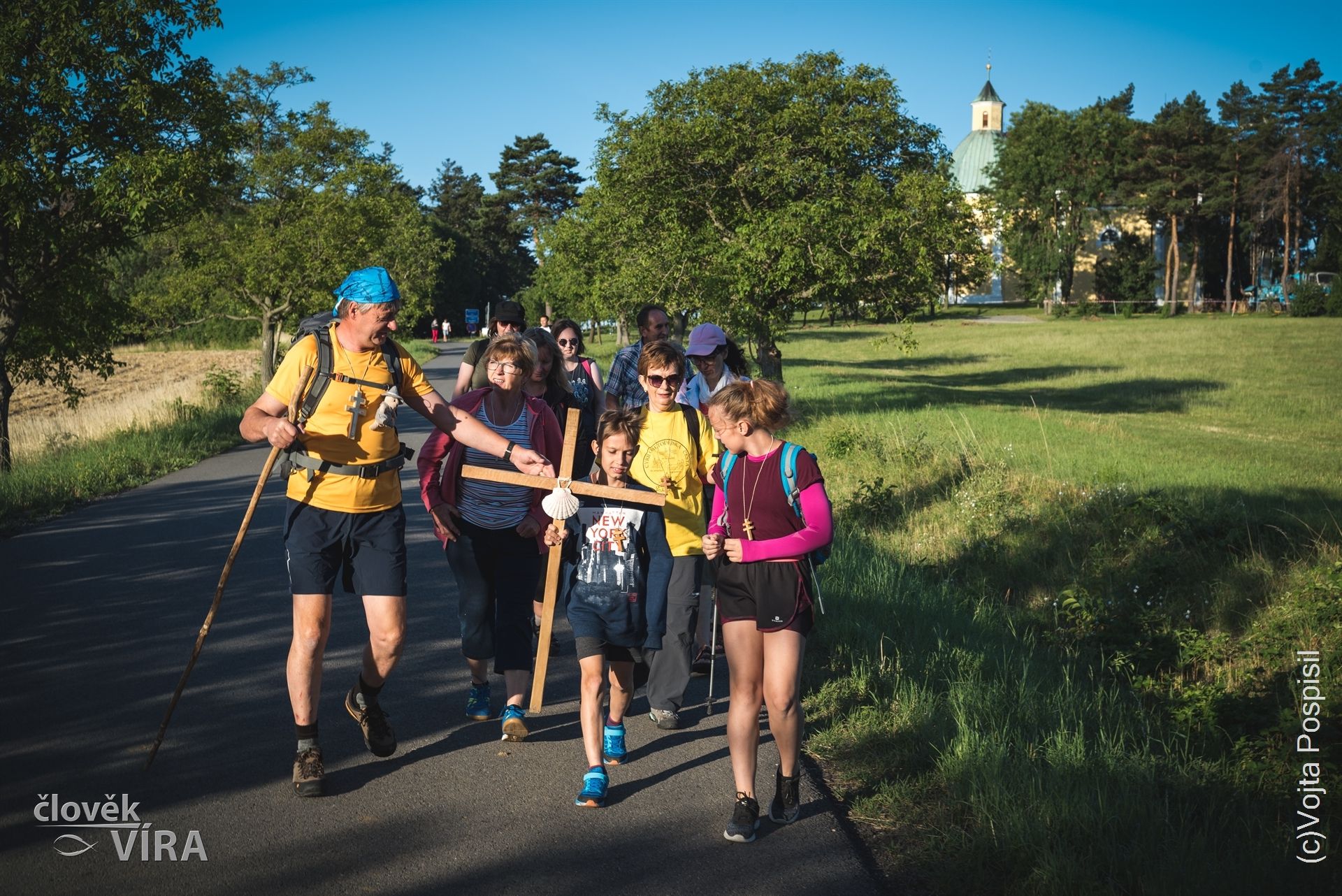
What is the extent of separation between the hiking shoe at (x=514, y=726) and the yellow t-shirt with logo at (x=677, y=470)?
1067 mm

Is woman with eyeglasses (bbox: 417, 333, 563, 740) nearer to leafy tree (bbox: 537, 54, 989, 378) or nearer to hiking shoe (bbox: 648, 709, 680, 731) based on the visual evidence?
hiking shoe (bbox: 648, 709, 680, 731)

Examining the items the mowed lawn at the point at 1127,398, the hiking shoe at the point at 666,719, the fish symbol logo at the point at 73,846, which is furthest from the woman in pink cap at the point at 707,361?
the mowed lawn at the point at 1127,398

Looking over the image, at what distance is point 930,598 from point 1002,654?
1079mm

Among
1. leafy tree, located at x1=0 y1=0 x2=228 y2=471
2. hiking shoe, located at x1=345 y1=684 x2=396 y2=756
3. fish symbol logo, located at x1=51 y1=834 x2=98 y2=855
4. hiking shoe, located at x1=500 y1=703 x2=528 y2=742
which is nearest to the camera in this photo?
fish symbol logo, located at x1=51 y1=834 x2=98 y2=855

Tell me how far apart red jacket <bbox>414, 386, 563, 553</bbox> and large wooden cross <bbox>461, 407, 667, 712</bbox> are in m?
0.39

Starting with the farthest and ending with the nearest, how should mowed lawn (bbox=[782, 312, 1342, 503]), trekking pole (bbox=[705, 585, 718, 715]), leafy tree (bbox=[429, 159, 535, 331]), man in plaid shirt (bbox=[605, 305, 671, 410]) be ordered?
1. leafy tree (bbox=[429, 159, 535, 331])
2. mowed lawn (bbox=[782, 312, 1342, 503])
3. man in plaid shirt (bbox=[605, 305, 671, 410])
4. trekking pole (bbox=[705, 585, 718, 715])

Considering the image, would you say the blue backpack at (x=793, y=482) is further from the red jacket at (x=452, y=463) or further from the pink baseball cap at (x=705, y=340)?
the pink baseball cap at (x=705, y=340)

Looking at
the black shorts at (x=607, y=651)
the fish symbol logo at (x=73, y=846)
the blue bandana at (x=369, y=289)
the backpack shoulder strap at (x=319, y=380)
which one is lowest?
the fish symbol logo at (x=73, y=846)

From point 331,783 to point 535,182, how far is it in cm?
9369

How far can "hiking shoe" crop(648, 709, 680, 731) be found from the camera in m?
5.38

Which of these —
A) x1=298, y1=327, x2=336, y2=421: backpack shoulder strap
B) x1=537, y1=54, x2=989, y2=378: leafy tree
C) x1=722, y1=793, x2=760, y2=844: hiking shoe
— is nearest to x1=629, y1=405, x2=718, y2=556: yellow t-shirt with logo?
x1=722, y1=793, x2=760, y2=844: hiking shoe

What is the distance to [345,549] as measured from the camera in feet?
15.5

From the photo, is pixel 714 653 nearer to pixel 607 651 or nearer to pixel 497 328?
pixel 607 651

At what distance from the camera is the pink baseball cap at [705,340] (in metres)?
6.81
